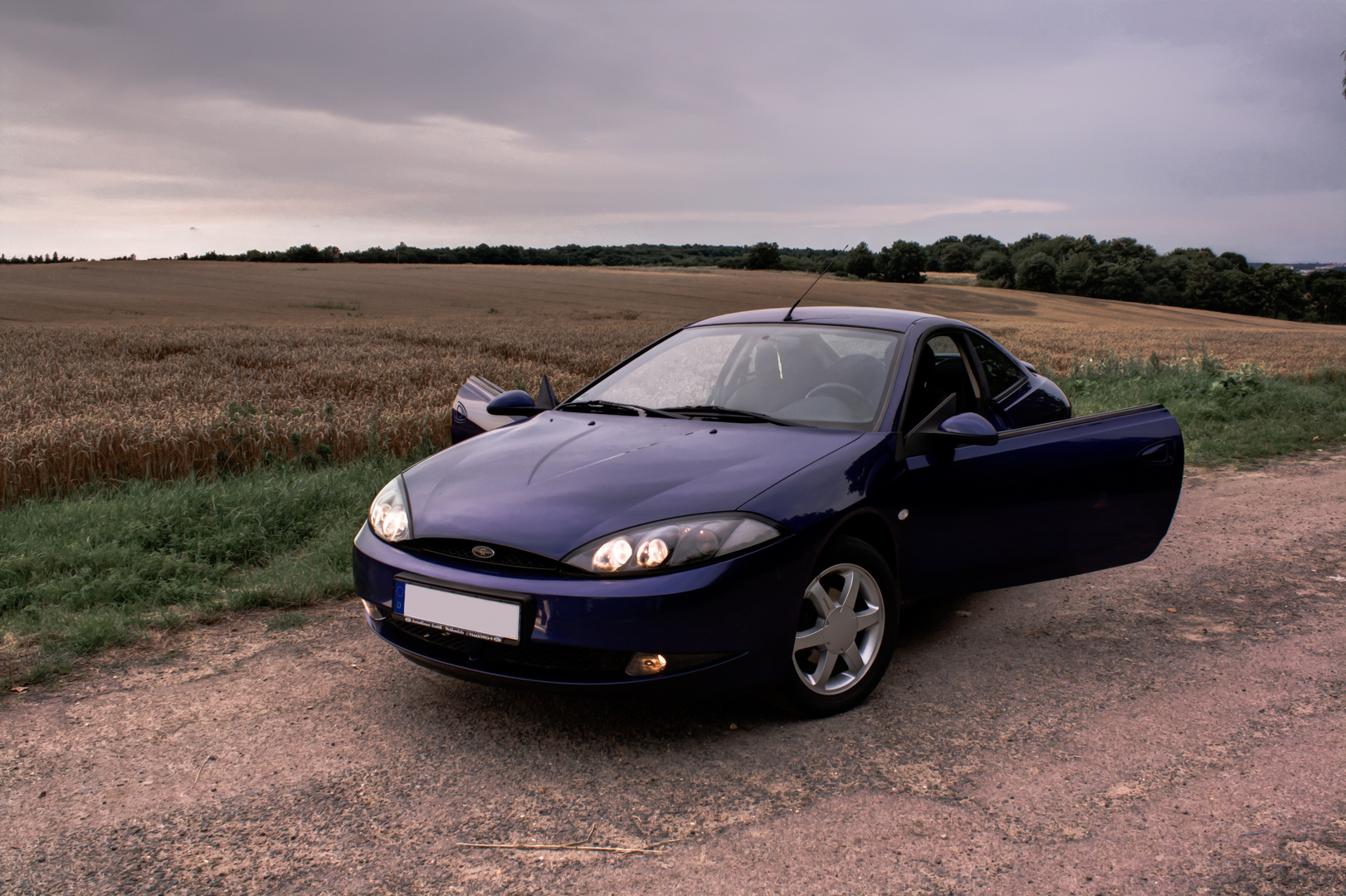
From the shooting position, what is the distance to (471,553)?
2.78 meters

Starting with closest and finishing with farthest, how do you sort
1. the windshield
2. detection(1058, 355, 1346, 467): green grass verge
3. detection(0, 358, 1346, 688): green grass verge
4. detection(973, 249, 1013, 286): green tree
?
Result: the windshield
detection(0, 358, 1346, 688): green grass verge
detection(1058, 355, 1346, 467): green grass verge
detection(973, 249, 1013, 286): green tree

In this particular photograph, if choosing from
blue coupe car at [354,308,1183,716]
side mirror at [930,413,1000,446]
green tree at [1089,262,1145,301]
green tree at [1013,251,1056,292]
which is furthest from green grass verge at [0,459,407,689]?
green tree at [1089,262,1145,301]

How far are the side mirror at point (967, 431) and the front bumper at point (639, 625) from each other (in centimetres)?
87

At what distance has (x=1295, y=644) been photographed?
12.2 feet

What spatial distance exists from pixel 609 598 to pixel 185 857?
122 centimetres

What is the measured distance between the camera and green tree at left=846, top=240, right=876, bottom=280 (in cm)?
5497

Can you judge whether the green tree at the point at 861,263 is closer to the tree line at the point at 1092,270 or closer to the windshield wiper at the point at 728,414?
the tree line at the point at 1092,270

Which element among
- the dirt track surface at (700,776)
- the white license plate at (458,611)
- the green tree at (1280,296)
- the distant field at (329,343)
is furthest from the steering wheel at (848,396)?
the green tree at (1280,296)

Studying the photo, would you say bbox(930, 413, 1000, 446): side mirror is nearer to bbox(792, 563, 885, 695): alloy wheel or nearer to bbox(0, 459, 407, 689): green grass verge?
bbox(792, 563, 885, 695): alloy wheel

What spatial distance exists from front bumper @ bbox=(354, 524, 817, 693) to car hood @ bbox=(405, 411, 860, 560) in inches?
5.1

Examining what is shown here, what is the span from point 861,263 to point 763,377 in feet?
176

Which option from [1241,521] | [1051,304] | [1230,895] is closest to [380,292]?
[1051,304]

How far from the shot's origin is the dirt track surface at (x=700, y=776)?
2191 millimetres

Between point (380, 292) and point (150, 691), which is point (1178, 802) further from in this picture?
point (380, 292)
